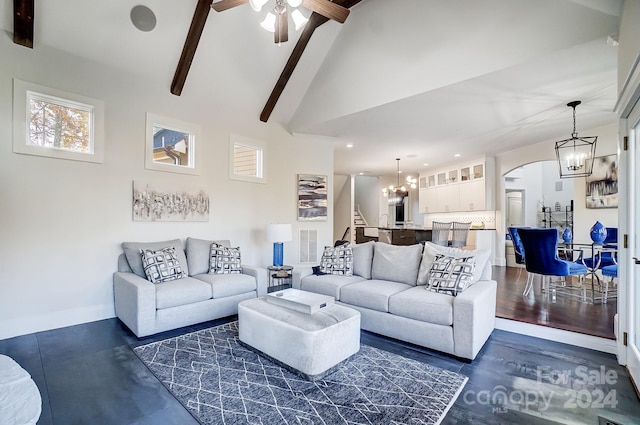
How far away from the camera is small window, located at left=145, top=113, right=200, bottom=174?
432cm

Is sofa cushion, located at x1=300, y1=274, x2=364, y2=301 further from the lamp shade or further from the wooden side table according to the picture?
the lamp shade

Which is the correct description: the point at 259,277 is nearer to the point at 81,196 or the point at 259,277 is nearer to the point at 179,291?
the point at 179,291

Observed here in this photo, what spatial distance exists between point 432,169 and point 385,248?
629 centimetres

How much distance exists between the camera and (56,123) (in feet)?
11.8

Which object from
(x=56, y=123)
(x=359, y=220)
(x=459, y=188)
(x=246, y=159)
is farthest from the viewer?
(x=359, y=220)

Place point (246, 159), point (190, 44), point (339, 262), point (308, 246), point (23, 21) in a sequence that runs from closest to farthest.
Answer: point (23, 21) < point (190, 44) < point (339, 262) < point (246, 159) < point (308, 246)

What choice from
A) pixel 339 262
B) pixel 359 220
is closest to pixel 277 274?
pixel 339 262

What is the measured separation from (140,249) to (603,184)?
24.4 ft

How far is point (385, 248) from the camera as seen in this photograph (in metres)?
4.11

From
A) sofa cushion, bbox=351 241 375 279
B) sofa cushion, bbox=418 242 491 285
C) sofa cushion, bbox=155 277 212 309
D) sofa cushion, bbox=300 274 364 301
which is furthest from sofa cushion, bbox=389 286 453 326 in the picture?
sofa cushion, bbox=155 277 212 309

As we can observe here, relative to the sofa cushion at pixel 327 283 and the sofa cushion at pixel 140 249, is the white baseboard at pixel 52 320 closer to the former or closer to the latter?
the sofa cushion at pixel 140 249

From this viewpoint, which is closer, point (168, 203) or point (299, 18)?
point (299, 18)

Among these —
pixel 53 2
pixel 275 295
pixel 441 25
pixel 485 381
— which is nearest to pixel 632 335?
pixel 485 381

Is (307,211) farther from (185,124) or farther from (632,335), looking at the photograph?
(632,335)
